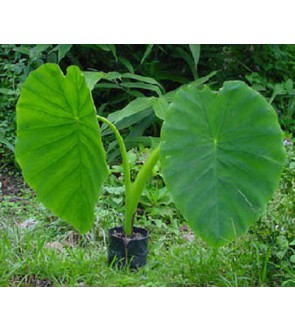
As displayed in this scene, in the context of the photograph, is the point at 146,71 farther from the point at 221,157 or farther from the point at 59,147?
the point at 221,157

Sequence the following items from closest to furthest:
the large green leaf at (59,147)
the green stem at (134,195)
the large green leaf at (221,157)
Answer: the large green leaf at (221,157) → the large green leaf at (59,147) → the green stem at (134,195)

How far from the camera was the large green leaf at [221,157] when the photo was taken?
101 inches

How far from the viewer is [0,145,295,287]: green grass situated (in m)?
2.70

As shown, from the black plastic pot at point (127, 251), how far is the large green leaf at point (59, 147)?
5.8 inches

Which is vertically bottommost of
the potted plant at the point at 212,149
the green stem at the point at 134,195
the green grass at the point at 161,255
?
the green grass at the point at 161,255

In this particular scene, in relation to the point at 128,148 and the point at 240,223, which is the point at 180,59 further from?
the point at 240,223

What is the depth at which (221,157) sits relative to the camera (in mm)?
2574

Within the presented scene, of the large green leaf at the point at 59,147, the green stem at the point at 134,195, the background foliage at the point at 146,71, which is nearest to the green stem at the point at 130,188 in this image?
the green stem at the point at 134,195

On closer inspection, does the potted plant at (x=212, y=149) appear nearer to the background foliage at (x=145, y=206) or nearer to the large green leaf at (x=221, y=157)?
the large green leaf at (x=221, y=157)

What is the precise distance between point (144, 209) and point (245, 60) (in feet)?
5.46

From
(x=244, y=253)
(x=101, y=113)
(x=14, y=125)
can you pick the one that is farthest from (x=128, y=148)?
(x=244, y=253)

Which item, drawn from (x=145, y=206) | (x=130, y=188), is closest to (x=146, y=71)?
(x=145, y=206)

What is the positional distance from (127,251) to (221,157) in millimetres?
601

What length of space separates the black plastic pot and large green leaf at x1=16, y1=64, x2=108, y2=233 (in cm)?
15
